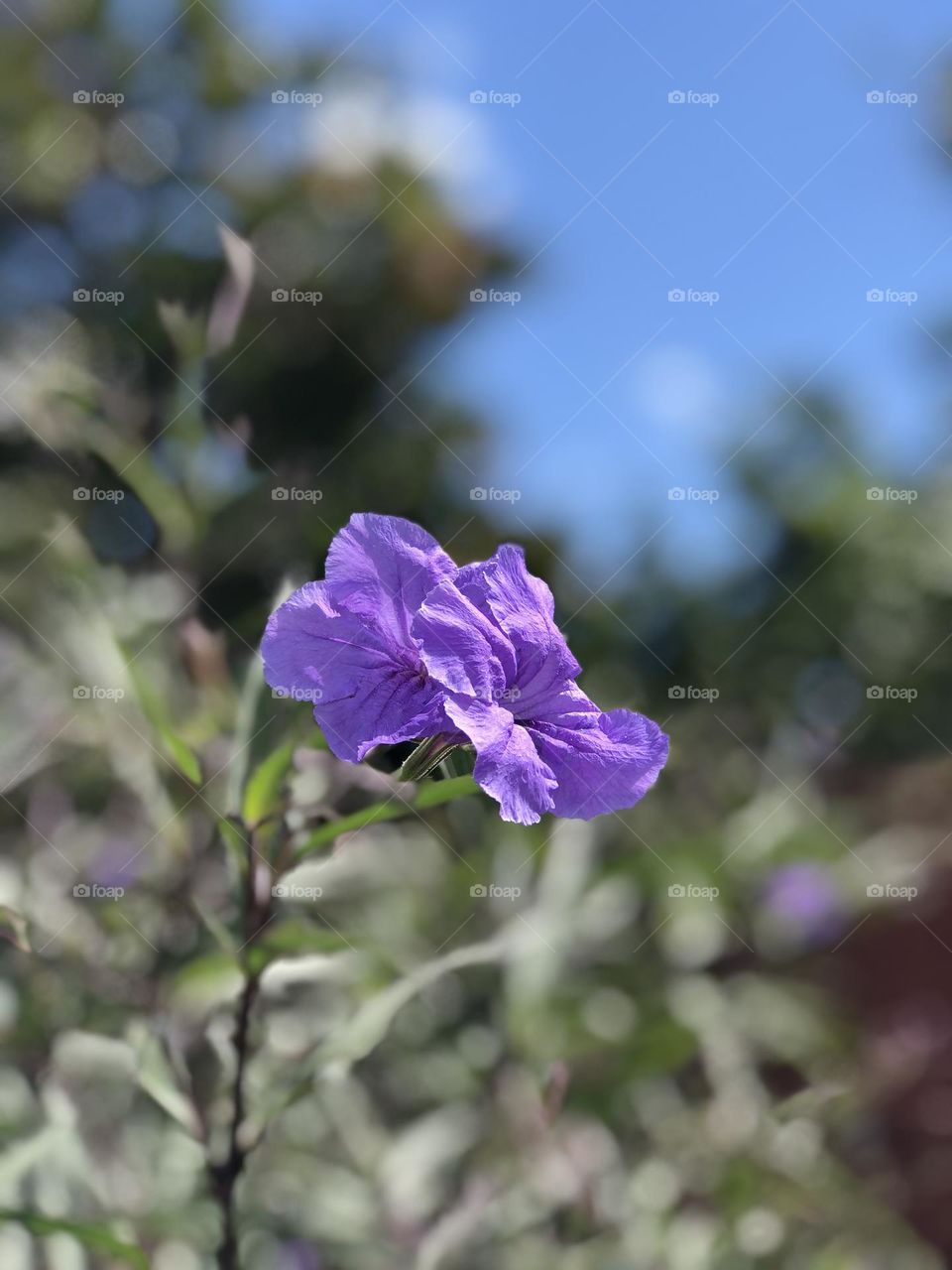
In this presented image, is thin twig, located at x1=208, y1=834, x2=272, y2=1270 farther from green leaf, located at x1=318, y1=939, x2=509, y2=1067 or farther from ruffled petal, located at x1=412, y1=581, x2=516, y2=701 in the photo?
ruffled petal, located at x1=412, y1=581, x2=516, y2=701

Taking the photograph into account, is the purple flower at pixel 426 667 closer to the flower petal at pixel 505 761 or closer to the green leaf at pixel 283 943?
the flower petal at pixel 505 761

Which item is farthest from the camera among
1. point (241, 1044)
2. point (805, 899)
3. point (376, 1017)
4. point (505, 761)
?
point (805, 899)

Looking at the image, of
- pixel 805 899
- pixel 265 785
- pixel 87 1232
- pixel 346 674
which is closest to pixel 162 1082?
pixel 87 1232

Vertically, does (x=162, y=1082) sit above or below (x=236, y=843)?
below

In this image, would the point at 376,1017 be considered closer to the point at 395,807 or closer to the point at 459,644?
the point at 395,807

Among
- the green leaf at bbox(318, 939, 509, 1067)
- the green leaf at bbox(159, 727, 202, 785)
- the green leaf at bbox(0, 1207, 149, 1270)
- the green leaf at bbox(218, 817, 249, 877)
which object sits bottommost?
the green leaf at bbox(0, 1207, 149, 1270)

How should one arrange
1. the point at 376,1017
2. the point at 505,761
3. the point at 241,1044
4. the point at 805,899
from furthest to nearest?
the point at 805,899 → the point at 376,1017 → the point at 241,1044 → the point at 505,761

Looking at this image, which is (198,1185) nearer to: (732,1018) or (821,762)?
(732,1018)

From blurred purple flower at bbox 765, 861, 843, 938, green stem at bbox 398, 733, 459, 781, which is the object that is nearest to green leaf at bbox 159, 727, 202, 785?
green stem at bbox 398, 733, 459, 781

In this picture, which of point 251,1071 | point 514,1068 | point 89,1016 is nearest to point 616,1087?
point 514,1068
